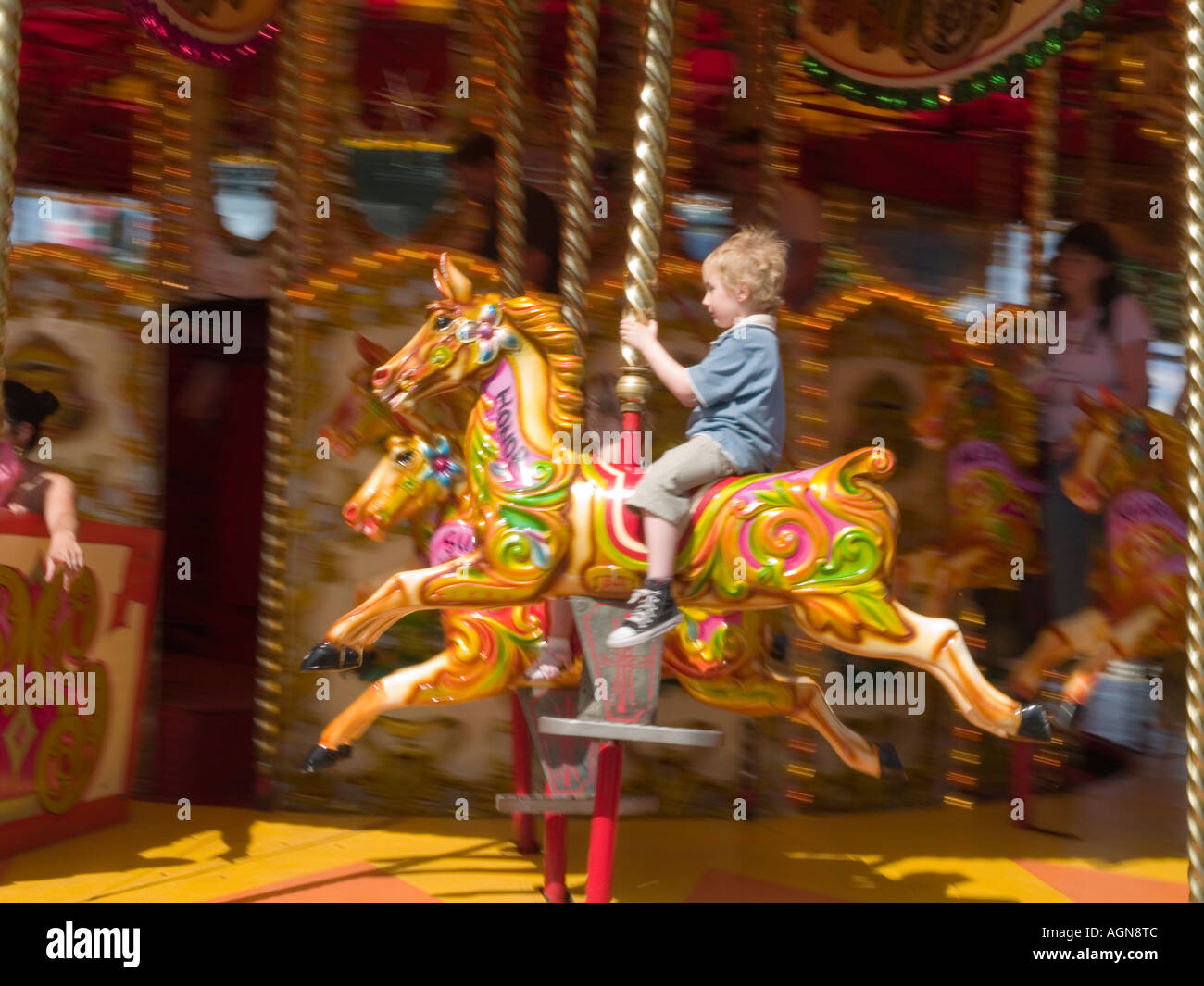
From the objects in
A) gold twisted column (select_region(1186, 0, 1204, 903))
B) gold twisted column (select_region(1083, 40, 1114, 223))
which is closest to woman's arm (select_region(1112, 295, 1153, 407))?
gold twisted column (select_region(1083, 40, 1114, 223))

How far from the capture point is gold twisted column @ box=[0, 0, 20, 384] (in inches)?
126

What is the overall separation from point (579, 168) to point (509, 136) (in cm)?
85

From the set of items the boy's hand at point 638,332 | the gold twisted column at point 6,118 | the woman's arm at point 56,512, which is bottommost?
the woman's arm at point 56,512

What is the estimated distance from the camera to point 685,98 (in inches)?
194

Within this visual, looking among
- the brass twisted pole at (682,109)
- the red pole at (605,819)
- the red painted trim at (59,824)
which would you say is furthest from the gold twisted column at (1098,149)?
the red painted trim at (59,824)

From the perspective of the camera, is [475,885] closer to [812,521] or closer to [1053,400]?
[812,521]

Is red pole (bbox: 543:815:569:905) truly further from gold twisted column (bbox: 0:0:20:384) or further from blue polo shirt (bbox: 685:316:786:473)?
gold twisted column (bbox: 0:0:20:384)

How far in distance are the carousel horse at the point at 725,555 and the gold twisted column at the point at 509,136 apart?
1.14 metres

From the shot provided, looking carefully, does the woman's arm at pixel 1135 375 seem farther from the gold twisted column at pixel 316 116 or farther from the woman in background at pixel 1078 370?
the gold twisted column at pixel 316 116

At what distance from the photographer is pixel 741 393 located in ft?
11.3

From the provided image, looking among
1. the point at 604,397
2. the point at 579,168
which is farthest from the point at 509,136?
the point at 604,397

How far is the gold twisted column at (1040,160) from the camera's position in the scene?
525 centimetres

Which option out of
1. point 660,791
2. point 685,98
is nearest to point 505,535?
point 660,791

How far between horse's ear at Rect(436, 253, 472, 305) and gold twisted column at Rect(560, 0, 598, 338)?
289mm
